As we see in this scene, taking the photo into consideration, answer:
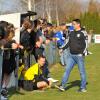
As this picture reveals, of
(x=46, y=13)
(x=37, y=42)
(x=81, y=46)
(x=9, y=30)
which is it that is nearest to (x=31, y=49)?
(x=37, y=42)

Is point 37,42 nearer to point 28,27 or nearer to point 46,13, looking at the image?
point 28,27

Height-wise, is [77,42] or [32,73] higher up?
[77,42]

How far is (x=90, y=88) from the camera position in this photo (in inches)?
587

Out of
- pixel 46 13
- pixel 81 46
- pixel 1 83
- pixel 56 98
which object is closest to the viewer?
pixel 1 83

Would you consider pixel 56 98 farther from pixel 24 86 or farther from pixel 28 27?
pixel 28 27

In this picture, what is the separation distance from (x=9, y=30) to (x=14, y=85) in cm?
225

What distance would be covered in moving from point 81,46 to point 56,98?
1.77m

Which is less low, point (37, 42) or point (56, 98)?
point (37, 42)

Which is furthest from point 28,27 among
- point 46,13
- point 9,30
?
point 46,13

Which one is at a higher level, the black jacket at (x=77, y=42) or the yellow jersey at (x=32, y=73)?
the black jacket at (x=77, y=42)

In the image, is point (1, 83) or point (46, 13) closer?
point (1, 83)

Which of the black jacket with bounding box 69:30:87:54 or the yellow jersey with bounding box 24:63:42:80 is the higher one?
the black jacket with bounding box 69:30:87:54

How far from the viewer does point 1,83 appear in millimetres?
12000

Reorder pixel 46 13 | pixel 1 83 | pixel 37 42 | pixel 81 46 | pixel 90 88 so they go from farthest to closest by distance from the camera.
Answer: pixel 46 13, pixel 37 42, pixel 90 88, pixel 81 46, pixel 1 83
